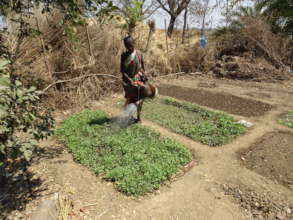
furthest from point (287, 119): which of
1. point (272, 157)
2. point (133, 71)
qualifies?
point (133, 71)

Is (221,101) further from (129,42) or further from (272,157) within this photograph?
(129,42)

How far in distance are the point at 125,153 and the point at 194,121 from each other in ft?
5.82

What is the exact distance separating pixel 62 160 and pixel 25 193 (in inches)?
30.0

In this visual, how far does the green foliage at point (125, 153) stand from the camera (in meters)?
2.60

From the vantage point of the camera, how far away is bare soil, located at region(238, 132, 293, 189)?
109 inches

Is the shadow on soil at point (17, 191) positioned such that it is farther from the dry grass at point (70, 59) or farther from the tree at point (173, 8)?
the tree at point (173, 8)

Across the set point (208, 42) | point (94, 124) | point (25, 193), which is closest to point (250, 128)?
point (94, 124)

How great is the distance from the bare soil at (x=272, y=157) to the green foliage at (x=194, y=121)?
40 cm

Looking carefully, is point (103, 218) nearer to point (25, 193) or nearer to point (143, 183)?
point (143, 183)

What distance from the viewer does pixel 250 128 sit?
3.99m

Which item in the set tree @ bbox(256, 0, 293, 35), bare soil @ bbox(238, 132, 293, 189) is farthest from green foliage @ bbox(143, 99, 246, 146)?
tree @ bbox(256, 0, 293, 35)

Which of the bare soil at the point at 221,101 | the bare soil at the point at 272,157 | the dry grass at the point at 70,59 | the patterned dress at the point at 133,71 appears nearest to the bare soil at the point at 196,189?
the bare soil at the point at 272,157

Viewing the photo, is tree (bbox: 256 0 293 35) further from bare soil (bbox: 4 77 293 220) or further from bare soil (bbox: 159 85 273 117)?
bare soil (bbox: 4 77 293 220)

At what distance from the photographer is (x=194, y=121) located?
169 inches
